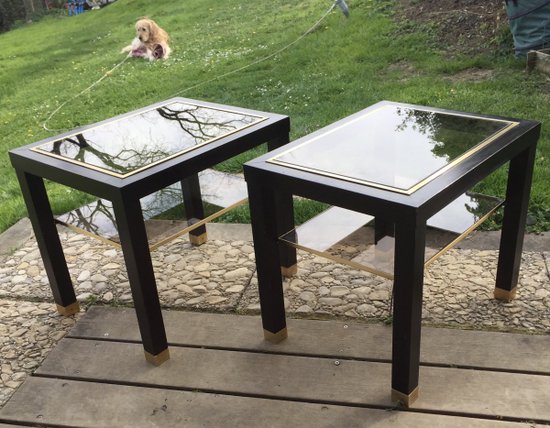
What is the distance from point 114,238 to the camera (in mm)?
2271

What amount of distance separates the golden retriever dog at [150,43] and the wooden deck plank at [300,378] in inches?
227

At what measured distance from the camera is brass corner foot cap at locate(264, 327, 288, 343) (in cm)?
224

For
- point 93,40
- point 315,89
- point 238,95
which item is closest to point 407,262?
point 315,89

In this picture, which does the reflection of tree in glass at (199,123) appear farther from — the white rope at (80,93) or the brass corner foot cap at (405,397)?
the white rope at (80,93)

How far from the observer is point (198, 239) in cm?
300

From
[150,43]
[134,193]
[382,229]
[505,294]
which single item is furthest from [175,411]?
[150,43]

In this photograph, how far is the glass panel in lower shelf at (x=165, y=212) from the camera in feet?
7.54

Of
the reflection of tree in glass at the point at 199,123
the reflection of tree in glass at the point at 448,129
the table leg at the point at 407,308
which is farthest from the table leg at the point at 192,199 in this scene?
the table leg at the point at 407,308

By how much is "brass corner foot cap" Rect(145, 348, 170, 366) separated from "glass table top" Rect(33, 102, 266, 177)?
0.67 m

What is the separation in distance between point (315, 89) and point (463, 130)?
3.15 meters

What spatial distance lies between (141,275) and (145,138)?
575mm

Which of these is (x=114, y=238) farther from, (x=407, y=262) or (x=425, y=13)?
(x=425, y=13)

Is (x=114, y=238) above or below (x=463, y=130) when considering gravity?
below

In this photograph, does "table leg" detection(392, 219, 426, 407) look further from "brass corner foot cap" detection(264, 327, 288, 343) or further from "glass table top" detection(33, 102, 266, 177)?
"glass table top" detection(33, 102, 266, 177)
